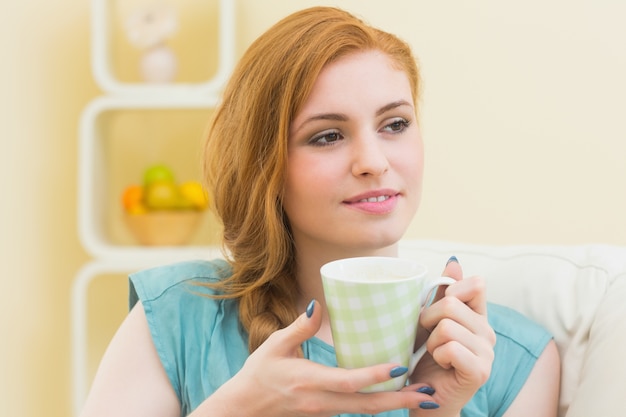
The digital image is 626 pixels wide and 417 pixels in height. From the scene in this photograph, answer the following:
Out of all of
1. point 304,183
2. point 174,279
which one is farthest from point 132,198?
point 304,183

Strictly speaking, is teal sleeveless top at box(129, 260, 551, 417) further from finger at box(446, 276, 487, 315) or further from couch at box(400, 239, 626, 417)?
finger at box(446, 276, 487, 315)

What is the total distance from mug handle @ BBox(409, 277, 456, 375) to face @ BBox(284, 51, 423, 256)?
0.81 feet

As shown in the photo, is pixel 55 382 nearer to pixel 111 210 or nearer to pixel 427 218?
pixel 111 210

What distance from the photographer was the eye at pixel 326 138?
129cm

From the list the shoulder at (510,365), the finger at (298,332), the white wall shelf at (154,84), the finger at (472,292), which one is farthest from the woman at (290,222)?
the white wall shelf at (154,84)

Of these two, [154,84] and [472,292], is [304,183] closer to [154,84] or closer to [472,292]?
[472,292]

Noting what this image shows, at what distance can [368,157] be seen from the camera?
122 centimetres


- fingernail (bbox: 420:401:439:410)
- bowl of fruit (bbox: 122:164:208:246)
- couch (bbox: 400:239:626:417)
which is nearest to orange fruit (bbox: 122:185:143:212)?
bowl of fruit (bbox: 122:164:208:246)

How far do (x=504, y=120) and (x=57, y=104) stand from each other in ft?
4.49

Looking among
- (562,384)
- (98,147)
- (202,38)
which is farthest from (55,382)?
(562,384)

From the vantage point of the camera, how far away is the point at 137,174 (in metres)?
2.54

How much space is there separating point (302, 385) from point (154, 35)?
156cm

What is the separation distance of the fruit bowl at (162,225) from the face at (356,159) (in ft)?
3.39

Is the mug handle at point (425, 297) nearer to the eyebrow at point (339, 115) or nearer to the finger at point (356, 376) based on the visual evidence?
the finger at point (356, 376)
